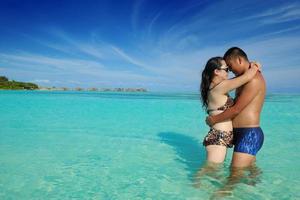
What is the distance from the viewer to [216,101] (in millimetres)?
4148

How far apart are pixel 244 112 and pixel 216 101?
0.42 m

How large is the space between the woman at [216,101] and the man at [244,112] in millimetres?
107

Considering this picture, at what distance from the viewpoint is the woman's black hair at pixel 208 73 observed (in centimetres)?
405

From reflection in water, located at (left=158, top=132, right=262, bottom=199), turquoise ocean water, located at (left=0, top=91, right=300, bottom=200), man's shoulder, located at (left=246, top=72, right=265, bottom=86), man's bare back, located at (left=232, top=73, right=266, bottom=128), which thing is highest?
man's shoulder, located at (left=246, top=72, right=265, bottom=86)

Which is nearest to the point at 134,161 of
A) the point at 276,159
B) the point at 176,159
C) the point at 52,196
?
the point at 176,159

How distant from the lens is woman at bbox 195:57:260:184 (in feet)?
13.2

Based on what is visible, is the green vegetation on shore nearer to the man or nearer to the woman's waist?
the woman's waist

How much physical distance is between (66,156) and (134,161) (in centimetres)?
154

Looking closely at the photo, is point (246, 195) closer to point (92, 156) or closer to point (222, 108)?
point (222, 108)

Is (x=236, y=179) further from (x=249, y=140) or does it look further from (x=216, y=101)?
(x=216, y=101)

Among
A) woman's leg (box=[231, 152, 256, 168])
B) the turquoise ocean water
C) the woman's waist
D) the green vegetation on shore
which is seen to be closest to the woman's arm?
A: the woman's waist

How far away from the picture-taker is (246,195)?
390 centimetres

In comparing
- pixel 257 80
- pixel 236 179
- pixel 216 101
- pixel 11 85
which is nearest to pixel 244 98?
pixel 257 80

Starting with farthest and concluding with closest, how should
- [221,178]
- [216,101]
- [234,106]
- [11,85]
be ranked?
[11,85], [221,178], [216,101], [234,106]
